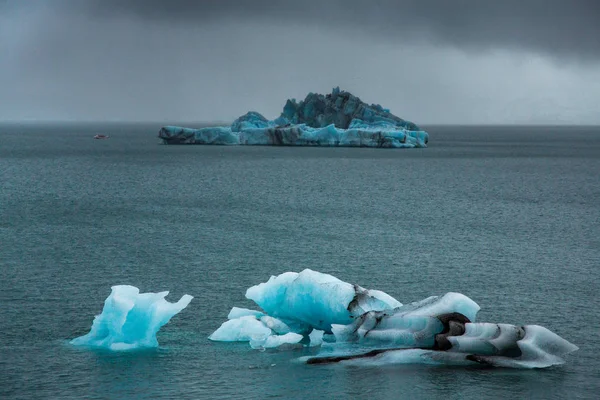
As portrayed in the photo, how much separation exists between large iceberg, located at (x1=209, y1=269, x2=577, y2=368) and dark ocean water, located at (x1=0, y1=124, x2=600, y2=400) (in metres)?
0.44

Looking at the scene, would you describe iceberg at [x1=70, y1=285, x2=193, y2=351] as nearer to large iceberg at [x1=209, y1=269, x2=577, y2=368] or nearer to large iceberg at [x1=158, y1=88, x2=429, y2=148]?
large iceberg at [x1=209, y1=269, x2=577, y2=368]

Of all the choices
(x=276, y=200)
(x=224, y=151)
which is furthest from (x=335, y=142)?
(x=276, y=200)

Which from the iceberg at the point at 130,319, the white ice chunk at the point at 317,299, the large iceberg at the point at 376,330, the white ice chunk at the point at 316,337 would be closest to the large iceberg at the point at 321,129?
the white ice chunk at the point at 317,299

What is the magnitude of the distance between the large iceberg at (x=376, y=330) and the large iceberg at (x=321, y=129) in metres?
82.3

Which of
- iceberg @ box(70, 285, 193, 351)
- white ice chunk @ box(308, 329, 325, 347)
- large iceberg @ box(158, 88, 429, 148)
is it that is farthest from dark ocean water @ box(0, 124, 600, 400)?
large iceberg @ box(158, 88, 429, 148)

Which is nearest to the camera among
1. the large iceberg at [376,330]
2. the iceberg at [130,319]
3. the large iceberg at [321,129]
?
the large iceberg at [376,330]

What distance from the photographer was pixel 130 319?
861 inches

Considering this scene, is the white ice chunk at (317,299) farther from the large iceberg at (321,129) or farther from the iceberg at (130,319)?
the large iceberg at (321,129)

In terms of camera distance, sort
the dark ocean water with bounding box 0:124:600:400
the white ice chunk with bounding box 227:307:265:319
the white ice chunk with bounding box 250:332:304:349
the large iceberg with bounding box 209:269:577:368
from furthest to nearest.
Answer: the white ice chunk with bounding box 227:307:265:319, the white ice chunk with bounding box 250:332:304:349, the large iceberg with bounding box 209:269:577:368, the dark ocean water with bounding box 0:124:600:400

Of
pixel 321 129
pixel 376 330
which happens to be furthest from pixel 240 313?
pixel 321 129

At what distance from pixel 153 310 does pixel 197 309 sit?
441 cm

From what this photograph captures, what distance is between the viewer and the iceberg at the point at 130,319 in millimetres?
21453

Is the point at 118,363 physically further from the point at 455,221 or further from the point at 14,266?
the point at 455,221

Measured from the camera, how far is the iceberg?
21453 mm
